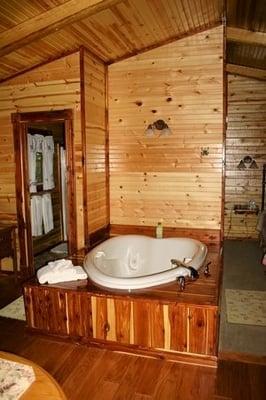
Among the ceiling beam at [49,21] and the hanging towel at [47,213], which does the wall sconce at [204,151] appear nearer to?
the ceiling beam at [49,21]

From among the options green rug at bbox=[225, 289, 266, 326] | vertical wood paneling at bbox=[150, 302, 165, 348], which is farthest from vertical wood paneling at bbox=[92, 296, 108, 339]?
green rug at bbox=[225, 289, 266, 326]

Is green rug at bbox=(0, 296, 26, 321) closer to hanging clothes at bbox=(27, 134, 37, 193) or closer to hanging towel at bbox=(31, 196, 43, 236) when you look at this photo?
hanging towel at bbox=(31, 196, 43, 236)

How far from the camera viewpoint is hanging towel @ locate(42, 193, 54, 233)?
4.69 m

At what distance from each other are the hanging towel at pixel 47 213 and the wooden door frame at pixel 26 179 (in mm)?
887

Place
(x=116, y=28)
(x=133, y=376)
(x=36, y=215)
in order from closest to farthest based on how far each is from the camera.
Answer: (x=133, y=376) → (x=116, y=28) → (x=36, y=215)

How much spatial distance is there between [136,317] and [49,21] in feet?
7.75

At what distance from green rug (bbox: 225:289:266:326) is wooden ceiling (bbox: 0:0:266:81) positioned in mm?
2829

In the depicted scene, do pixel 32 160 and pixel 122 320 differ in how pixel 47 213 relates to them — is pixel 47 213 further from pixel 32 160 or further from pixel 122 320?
pixel 122 320

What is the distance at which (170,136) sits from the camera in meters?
3.77

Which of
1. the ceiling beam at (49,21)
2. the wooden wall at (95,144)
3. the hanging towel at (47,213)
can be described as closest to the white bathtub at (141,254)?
the wooden wall at (95,144)

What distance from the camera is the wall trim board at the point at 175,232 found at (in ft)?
12.3

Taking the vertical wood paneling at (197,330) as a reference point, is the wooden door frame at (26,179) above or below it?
above

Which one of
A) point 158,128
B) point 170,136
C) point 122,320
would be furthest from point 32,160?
point 122,320

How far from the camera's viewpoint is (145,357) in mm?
2275
